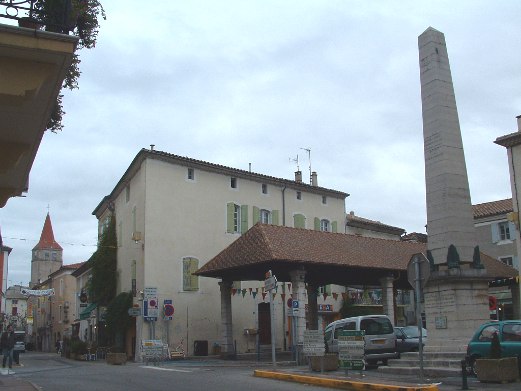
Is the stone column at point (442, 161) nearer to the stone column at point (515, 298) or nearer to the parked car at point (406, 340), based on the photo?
the parked car at point (406, 340)

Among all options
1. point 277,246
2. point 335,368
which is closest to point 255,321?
point 277,246

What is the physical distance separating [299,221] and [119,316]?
1297 cm

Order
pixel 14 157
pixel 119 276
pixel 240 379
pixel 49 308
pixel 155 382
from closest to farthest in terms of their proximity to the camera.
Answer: pixel 14 157 → pixel 155 382 → pixel 240 379 → pixel 119 276 → pixel 49 308

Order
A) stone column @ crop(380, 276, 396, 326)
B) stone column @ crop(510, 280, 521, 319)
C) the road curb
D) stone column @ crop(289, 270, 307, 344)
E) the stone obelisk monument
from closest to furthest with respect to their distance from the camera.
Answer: the road curb, the stone obelisk monument, stone column @ crop(289, 270, 307, 344), stone column @ crop(380, 276, 396, 326), stone column @ crop(510, 280, 521, 319)

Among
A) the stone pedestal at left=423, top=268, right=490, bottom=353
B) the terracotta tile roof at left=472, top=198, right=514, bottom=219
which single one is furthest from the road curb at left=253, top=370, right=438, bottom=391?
the terracotta tile roof at left=472, top=198, right=514, bottom=219

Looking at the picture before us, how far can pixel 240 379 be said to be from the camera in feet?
54.6

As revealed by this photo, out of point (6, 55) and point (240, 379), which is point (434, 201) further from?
point (6, 55)

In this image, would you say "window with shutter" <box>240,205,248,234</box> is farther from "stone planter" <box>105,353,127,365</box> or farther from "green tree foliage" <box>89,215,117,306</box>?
"stone planter" <box>105,353,127,365</box>

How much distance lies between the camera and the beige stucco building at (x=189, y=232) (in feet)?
106

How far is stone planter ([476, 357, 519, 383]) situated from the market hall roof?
37.1 feet

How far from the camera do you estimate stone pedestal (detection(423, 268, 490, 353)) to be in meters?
16.4

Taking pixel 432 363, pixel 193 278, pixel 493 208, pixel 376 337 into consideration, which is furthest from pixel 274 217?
pixel 432 363

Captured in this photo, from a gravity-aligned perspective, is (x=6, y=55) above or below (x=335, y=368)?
above

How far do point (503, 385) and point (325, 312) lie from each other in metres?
26.8
